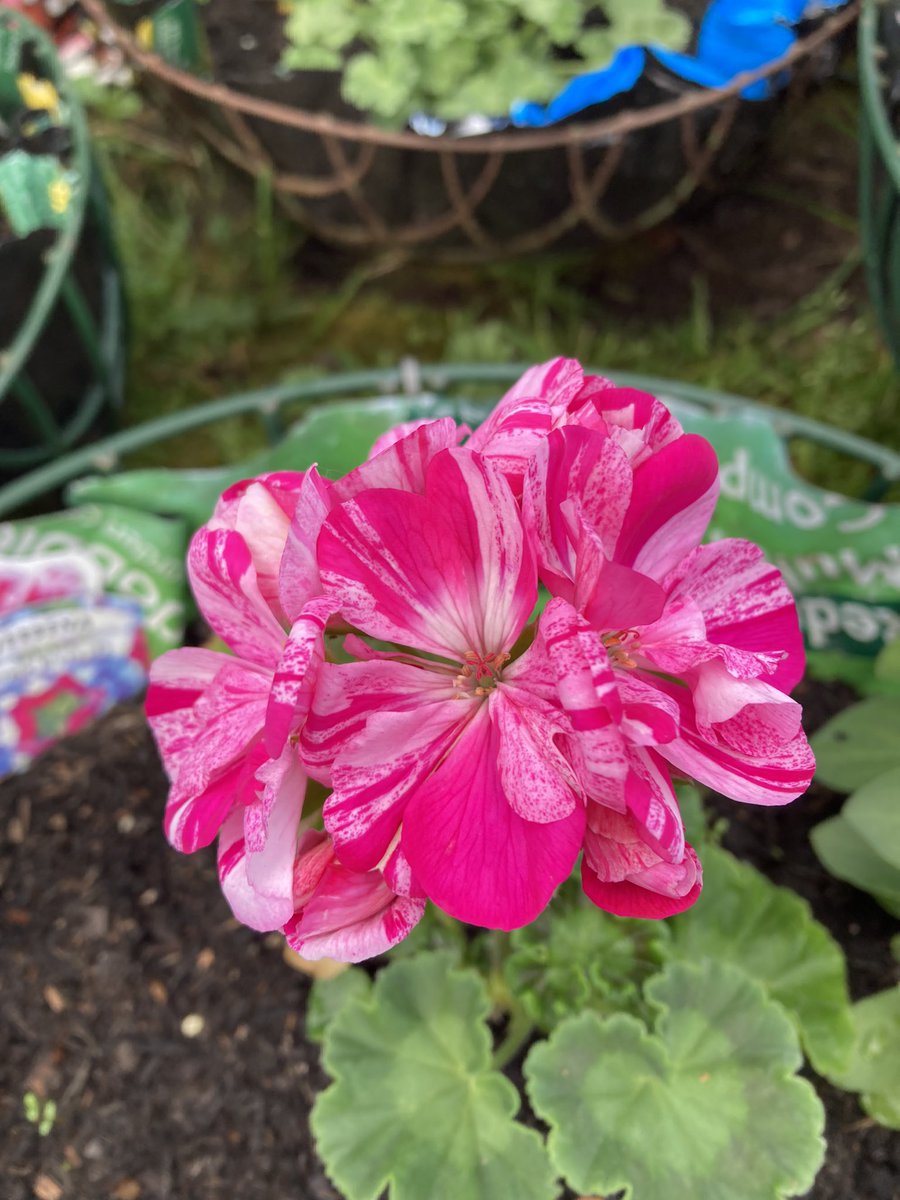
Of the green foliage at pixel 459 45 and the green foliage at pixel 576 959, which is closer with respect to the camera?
the green foliage at pixel 576 959

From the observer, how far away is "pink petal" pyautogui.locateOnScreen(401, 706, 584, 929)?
0.52 meters

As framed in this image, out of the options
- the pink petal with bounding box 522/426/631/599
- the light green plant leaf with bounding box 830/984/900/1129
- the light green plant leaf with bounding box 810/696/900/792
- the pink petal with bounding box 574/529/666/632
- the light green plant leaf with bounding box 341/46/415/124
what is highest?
the light green plant leaf with bounding box 341/46/415/124

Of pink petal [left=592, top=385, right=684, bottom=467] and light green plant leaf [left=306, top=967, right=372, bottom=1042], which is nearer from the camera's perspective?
pink petal [left=592, top=385, right=684, bottom=467]

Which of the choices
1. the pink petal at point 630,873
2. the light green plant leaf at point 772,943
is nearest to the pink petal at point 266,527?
the pink petal at point 630,873

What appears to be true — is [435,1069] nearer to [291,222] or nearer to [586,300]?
[586,300]

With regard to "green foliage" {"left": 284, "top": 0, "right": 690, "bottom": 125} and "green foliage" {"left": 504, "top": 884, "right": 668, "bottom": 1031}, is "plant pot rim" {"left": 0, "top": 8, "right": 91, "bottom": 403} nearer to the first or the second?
"green foliage" {"left": 284, "top": 0, "right": 690, "bottom": 125}

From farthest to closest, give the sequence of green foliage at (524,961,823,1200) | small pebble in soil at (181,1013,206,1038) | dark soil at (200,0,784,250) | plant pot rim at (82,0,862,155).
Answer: dark soil at (200,0,784,250), plant pot rim at (82,0,862,155), small pebble in soil at (181,1013,206,1038), green foliage at (524,961,823,1200)

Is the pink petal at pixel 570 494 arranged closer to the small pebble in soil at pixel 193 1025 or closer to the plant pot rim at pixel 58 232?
the small pebble in soil at pixel 193 1025

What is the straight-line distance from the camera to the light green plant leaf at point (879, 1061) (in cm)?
93

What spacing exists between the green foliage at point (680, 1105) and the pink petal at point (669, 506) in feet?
1.40

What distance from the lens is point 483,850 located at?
0.52m

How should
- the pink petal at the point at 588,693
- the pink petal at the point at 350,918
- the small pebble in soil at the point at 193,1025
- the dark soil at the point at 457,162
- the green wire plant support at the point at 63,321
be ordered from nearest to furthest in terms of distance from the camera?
the pink petal at the point at 588,693 < the pink petal at the point at 350,918 < the small pebble in soil at the point at 193,1025 < the green wire plant support at the point at 63,321 < the dark soil at the point at 457,162

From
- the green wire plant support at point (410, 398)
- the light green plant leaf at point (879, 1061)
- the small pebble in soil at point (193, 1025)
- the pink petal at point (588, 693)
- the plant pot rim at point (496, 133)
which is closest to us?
the pink petal at point (588, 693)

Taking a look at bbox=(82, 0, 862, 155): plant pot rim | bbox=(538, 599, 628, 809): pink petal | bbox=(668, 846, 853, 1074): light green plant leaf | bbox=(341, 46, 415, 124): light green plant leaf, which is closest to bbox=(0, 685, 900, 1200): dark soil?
bbox=(668, 846, 853, 1074): light green plant leaf
